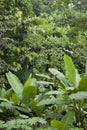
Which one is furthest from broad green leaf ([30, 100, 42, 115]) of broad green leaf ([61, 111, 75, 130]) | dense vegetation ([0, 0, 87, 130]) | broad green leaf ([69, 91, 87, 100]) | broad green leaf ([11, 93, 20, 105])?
broad green leaf ([69, 91, 87, 100])

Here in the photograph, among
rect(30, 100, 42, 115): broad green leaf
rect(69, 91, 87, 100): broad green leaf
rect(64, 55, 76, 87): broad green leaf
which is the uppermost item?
rect(64, 55, 76, 87): broad green leaf

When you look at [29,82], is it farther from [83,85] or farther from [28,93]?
[83,85]

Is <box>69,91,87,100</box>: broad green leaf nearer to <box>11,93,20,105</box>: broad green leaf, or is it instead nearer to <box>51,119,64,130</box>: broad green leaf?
<box>51,119,64,130</box>: broad green leaf

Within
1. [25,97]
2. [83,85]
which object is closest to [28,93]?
[25,97]

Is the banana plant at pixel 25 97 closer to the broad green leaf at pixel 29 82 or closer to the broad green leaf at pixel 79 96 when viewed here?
the broad green leaf at pixel 29 82

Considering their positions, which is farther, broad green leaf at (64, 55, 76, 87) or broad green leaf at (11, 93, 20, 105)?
broad green leaf at (11, 93, 20, 105)

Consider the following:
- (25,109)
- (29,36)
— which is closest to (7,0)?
(25,109)

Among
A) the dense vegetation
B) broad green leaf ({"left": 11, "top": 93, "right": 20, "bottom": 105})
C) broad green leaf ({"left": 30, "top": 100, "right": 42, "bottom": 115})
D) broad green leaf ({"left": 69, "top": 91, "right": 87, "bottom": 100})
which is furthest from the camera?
broad green leaf ({"left": 11, "top": 93, "right": 20, "bottom": 105})

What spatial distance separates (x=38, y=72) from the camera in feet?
25.3

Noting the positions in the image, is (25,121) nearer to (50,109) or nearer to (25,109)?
(25,109)

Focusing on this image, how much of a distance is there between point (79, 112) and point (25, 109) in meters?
0.68

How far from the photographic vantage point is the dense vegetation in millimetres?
3264

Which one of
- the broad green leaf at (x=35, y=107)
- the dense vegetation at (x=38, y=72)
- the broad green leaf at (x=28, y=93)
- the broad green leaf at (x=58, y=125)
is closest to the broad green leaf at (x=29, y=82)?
the dense vegetation at (x=38, y=72)

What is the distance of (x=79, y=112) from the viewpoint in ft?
11.2
